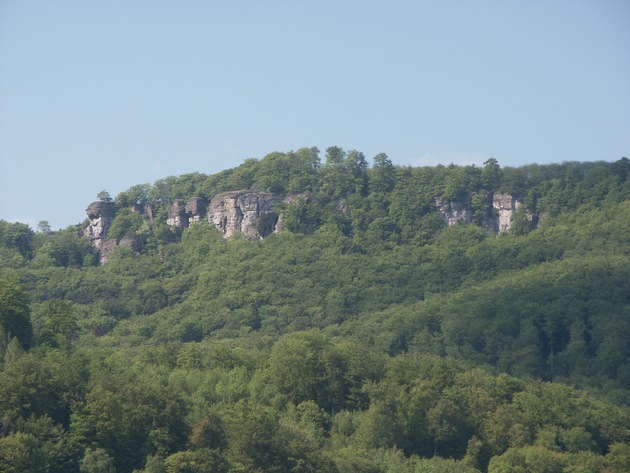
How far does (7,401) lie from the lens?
81.5 meters

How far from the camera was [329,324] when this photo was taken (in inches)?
5566

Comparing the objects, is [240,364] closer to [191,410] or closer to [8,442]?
[191,410]

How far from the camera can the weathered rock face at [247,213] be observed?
16425 centimetres

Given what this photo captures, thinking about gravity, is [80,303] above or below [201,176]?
below

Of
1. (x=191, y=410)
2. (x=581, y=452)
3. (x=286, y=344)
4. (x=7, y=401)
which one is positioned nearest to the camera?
(x=7, y=401)

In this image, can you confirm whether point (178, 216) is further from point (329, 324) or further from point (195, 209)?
point (329, 324)

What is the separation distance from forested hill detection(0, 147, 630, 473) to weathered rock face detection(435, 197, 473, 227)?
0.76ft

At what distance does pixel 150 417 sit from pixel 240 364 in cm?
2411

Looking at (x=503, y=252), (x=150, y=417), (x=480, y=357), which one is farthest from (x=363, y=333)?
(x=150, y=417)

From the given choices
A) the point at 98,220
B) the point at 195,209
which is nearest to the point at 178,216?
the point at 195,209

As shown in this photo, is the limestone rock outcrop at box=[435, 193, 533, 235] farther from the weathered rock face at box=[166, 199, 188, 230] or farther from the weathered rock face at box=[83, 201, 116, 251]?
the weathered rock face at box=[83, 201, 116, 251]

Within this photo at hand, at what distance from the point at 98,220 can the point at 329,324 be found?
1532 inches

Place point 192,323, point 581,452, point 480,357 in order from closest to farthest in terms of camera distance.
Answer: point 581,452 → point 480,357 → point 192,323

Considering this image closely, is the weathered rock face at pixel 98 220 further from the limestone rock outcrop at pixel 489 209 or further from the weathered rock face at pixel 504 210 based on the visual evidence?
the weathered rock face at pixel 504 210
